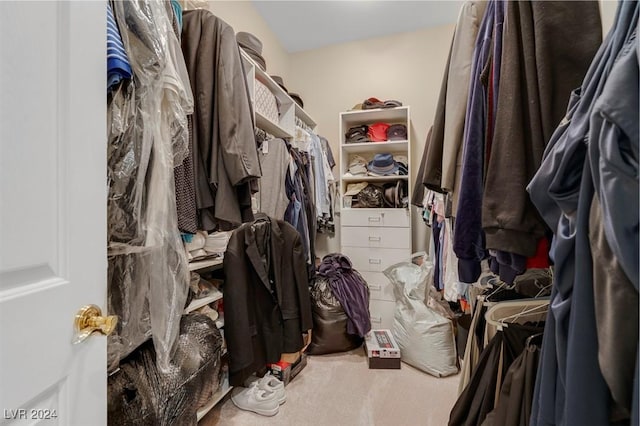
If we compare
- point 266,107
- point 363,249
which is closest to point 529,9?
point 266,107

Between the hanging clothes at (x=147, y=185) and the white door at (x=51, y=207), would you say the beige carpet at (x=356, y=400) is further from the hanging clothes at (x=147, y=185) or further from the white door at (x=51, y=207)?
the white door at (x=51, y=207)

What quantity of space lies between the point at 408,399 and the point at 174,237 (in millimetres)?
1512

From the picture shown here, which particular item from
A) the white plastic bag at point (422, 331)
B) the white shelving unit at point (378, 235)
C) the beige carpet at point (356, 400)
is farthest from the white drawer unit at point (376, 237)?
the beige carpet at point (356, 400)

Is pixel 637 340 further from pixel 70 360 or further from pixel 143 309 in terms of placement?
pixel 143 309

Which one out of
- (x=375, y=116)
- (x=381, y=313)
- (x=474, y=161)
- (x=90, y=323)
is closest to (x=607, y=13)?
(x=474, y=161)

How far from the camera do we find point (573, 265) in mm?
488

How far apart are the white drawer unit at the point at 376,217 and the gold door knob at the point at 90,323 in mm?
2020

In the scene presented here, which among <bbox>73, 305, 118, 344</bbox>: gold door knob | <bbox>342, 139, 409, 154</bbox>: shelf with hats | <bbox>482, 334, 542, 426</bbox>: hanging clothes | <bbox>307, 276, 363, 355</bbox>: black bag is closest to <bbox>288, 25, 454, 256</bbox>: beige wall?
<bbox>342, 139, 409, 154</bbox>: shelf with hats

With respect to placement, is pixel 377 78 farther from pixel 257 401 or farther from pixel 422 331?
pixel 257 401

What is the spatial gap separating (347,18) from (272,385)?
2.92m

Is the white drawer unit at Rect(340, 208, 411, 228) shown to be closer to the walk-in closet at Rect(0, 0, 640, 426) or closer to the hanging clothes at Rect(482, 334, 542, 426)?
the walk-in closet at Rect(0, 0, 640, 426)

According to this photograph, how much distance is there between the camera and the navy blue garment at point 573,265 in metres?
0.44

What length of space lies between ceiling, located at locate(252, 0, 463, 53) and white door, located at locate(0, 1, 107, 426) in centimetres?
217

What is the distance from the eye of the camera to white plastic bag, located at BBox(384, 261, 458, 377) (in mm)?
1728
